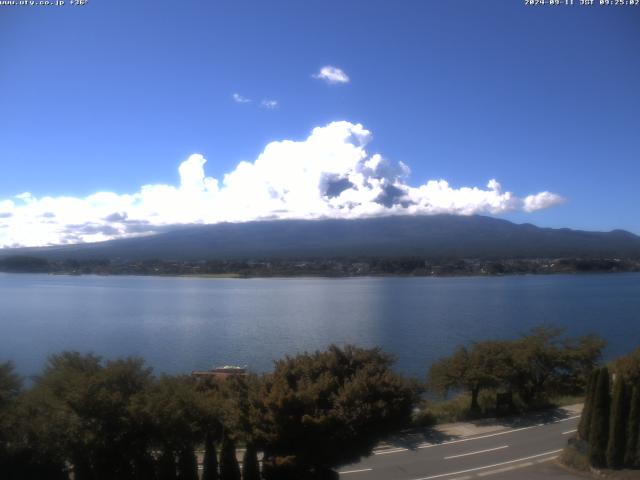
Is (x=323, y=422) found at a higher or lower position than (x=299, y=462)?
higher

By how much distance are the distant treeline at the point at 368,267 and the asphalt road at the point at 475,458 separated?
92.4 meters

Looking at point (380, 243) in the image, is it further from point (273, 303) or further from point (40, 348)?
point (40, 348)

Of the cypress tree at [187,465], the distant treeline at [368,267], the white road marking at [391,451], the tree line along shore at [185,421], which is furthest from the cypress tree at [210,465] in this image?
the distant treeline at [368,267]

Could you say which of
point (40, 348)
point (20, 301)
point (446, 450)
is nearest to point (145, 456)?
point (446, 450)

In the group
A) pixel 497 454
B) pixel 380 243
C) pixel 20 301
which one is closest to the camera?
pixel 497 454

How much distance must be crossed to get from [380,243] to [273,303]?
4597 inches

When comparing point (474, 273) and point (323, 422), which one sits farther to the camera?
point (474, 273)

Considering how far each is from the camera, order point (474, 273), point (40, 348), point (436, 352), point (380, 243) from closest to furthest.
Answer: point (436, 352) < point (40, 348) < point (474, 273) < point (380, 243)

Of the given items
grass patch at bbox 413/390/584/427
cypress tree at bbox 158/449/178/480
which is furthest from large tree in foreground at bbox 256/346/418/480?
grass patch at bbox 413/390/584/427

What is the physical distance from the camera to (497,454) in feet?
37.8

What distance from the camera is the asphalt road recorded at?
10312 mm

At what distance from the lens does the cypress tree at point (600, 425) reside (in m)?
10.1

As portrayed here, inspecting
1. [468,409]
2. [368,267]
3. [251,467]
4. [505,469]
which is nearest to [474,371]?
[468,409]

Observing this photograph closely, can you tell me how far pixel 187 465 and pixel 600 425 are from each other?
692cm
